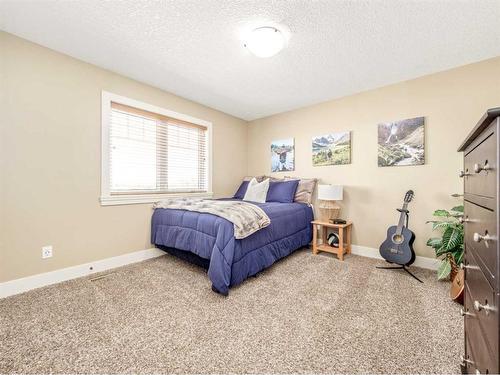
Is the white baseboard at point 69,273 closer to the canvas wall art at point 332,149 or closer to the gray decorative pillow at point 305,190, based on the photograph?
the gray decorative pillow at point 305,190

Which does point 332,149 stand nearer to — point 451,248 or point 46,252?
point 451,248

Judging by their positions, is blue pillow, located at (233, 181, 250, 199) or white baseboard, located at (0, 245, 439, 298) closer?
white baseboard, located at (0, 245, 439, 298)

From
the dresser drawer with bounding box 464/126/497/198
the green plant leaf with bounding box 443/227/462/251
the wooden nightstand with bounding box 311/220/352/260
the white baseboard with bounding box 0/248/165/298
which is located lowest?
the white baseboard with bounding box 0/248/165/298

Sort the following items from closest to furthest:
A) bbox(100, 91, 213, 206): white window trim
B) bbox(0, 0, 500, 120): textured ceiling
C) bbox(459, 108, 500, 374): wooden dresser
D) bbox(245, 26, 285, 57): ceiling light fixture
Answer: bbox(459, 108, 500, 374): wooden dresser
bbox(0, 0, 500, 120): textured ceiling
bbox(245, 26, 285, 57): ceiling light fixture
bbox(100, 91, 213, 206): white window trim

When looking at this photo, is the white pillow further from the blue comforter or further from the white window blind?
the white window blind

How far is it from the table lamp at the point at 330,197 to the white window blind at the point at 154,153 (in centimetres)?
188

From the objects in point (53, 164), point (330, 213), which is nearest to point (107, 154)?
point (53, 164)

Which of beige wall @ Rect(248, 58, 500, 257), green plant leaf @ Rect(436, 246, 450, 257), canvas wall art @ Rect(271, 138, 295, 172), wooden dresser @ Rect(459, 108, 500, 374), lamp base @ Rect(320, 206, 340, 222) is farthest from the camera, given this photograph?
canvas wall art @ Rect(271, 138, 295, 172)

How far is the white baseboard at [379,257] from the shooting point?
2.59 m

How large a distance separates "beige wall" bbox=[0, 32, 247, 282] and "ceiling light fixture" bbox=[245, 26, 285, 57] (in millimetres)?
1745

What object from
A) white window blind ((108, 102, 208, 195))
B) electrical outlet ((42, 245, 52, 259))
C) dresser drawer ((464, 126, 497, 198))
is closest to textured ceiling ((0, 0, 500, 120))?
white window blind ((108, 102, 208, 195))

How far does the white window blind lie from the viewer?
8.97 feet

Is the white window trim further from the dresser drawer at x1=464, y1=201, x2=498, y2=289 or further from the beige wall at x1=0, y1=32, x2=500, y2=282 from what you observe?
Result: the dresser drawer at x1=464, y1=201, x2=498, y2=289

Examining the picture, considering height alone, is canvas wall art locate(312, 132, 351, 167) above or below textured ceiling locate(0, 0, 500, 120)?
below
